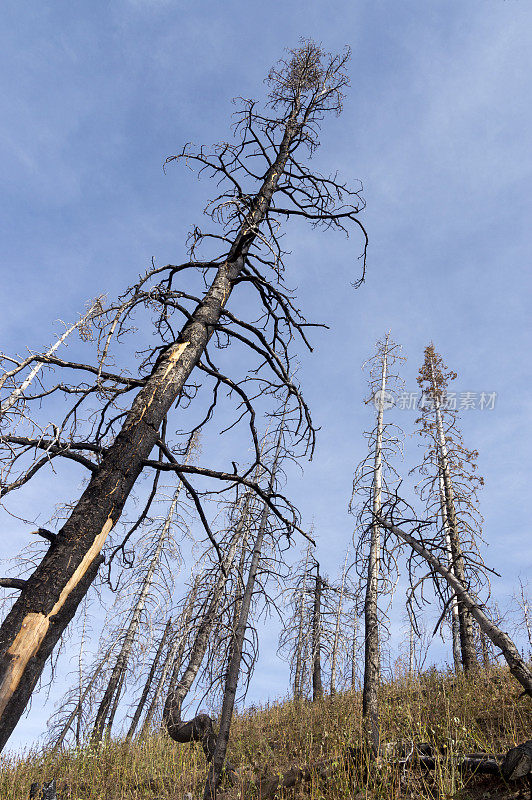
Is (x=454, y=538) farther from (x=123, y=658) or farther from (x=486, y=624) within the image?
(x=123, y=658)

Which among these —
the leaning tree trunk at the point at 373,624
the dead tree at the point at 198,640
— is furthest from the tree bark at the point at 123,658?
the leaning tree trunk at the point at 373,624

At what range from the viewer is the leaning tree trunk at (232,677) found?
658cm

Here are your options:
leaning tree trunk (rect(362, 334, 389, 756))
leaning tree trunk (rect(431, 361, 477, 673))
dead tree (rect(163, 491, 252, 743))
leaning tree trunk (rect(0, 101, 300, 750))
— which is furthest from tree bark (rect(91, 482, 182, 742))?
leaning tree trunk (rect(0, 101, 300, 750))

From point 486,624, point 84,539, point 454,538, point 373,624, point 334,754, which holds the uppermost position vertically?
point 454,538

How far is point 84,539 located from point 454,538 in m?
13.0

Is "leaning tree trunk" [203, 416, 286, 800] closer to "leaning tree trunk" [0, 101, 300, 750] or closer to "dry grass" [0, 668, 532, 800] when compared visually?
"dry grass" [0, 668, 532, 800]

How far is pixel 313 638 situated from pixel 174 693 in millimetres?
12040

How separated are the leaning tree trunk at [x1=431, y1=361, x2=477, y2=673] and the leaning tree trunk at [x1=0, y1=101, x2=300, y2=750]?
344 inches

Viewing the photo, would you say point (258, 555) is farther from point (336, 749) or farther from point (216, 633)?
point (336, 749)

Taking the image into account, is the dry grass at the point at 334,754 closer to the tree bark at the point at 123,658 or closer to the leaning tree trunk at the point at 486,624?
the leaning tree trunk at the point at 486,624

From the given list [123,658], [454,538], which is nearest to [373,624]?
[454,538]

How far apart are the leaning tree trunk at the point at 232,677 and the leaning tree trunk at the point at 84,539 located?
2.88 metres

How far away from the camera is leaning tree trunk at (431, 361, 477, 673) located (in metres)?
11.5

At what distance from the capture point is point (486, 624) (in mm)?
5855
